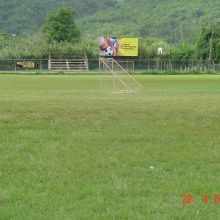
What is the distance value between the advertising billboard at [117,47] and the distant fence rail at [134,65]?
1.68 metres

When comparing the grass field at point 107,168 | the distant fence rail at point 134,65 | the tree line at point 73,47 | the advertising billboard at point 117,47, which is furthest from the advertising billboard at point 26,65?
the grass field at point 107,168

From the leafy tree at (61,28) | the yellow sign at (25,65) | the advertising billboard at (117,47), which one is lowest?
the yellow sign at (25,65)

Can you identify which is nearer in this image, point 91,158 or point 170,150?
point 91,158

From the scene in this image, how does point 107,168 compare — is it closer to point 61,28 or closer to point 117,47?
point 117,47

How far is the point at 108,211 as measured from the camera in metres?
6.38

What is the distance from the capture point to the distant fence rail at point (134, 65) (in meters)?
97.7

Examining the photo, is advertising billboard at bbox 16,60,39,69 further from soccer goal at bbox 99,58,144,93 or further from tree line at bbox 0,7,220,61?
soccer goal at bbox 99,58,144,93

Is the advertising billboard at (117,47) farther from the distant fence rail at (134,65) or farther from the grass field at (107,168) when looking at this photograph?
the grass field at (107,168)

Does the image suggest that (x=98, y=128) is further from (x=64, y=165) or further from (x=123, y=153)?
(x=64, y=165)

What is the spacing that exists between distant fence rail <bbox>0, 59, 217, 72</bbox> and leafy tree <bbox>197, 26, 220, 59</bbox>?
612 centimetres

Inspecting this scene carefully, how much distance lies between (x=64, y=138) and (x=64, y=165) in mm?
2819

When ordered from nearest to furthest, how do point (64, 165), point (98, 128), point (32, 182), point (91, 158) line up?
1. point (32, 182)
2. point (64, 165)
3. point (91, 158)
4. point (98, 128)

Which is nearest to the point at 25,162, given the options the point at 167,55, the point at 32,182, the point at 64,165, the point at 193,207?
the point at 64,165

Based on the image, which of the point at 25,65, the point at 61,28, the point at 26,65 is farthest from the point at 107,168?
the point at 61,28
